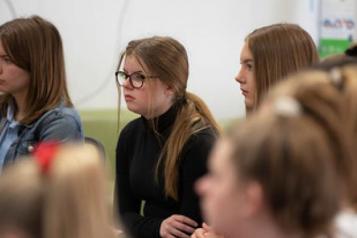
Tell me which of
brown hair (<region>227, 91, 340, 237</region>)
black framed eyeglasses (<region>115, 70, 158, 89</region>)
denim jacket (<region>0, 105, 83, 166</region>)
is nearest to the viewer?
brown hair (<region>227, 91, 340, 237</region>)

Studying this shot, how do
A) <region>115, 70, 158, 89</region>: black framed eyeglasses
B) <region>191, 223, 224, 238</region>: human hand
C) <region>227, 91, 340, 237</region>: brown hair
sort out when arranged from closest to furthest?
<region>227, 91, 340, 237</region>: brown hair
<region>191, 223, 224, 238</region>: human hand
<region>115, 70, 158, 89</region>: black framed eyeglasses

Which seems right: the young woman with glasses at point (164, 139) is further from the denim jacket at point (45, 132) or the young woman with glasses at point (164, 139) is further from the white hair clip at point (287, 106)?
the white hair clip at point (287, 106)

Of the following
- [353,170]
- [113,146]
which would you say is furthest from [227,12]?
[353,170]

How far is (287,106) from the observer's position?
0.95 meters

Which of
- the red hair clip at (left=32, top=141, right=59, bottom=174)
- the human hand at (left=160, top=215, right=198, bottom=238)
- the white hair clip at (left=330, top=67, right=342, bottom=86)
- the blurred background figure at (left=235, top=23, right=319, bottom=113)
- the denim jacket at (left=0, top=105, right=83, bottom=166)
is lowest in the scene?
the human hand at (left=160, top=215, right=198, bottom=238)

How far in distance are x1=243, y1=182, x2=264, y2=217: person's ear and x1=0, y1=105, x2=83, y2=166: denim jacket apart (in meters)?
1.14

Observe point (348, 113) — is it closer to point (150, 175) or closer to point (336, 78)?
point (336, 78)

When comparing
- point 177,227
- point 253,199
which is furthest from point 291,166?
point 177,227

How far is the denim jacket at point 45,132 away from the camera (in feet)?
6.56

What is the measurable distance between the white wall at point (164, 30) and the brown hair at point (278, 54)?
1.53m

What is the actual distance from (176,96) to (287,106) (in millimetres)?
1216

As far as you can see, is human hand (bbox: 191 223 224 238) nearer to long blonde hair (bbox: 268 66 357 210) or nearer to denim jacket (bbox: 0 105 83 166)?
denim jacket (bbox: 0 105 83 166)

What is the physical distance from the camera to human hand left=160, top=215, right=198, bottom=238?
2.01 m

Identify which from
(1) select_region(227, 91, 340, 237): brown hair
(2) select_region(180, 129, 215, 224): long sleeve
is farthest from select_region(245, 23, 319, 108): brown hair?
(1) select_region(227, 91, 340, 237): brown hair
